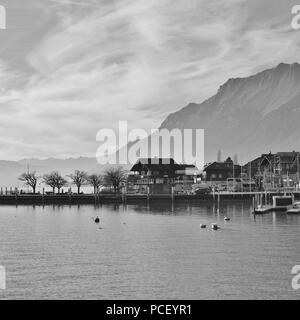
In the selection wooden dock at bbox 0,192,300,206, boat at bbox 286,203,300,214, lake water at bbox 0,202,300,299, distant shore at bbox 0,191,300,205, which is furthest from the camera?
distant shore at bbox 0,191,300,205

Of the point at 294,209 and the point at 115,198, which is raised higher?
the point at 115,198

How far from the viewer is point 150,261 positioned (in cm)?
5522

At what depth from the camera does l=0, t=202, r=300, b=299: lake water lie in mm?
43031

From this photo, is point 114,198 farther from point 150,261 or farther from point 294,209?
point 150,261

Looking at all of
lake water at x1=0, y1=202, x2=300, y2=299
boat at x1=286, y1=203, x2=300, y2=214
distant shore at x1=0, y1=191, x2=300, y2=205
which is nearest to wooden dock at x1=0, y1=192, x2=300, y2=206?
distant shore at x1=0, y1=191, x2=300, y2=205

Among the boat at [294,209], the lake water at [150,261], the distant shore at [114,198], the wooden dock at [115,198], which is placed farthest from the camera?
the distant shore at [114,198]

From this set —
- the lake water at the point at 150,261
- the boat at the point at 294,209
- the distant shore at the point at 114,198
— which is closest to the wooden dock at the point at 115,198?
the distant shore at the point at 114,198

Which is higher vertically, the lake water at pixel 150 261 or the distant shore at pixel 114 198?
the distant shore at pixel 114 198

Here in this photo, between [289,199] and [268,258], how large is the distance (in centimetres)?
7375

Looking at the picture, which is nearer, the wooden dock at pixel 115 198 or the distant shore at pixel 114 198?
the wooden dock at pixel 115 198

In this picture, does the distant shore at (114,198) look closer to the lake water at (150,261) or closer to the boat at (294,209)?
the boat at (294,209)

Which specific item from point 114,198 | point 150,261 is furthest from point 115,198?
point 150,261

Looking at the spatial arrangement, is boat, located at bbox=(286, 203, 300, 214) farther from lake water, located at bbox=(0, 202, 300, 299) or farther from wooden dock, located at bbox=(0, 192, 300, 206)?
wooden dock, located at bbox=(0, 192, 300, 206)

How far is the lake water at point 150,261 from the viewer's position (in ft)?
141
